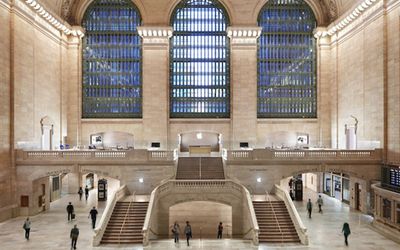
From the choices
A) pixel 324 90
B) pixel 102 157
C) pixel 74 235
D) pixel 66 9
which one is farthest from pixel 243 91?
pixel 74 235

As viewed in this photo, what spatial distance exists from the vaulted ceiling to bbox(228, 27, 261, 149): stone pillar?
6.59 meters

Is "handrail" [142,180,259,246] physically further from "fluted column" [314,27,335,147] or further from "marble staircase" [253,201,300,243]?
"fluted column" [314,27,335,147]

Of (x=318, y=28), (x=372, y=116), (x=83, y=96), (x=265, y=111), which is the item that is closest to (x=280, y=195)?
(x=372, y=116)

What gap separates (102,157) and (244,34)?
52.3 feet

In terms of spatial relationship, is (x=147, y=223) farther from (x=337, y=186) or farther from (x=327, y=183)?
(x=327, y=183)

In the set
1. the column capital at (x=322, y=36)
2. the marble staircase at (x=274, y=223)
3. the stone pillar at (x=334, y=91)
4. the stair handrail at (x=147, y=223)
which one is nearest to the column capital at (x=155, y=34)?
the column capital at (x=322, y=36)

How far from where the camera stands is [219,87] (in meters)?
36.0

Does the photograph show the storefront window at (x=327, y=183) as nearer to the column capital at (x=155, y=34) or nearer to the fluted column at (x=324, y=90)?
the fluted column at (x=324, y=90)

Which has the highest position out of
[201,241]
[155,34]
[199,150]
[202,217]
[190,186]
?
[155,34]

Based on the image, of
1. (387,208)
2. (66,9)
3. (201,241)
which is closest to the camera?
(201,241)

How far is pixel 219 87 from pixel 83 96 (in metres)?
11.9

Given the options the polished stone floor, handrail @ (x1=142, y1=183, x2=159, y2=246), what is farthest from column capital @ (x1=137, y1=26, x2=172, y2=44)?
handrail @ (x1=142, y1=183, x2=159, y2=246)

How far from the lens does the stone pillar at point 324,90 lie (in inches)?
1399

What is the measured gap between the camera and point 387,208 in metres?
22.8
